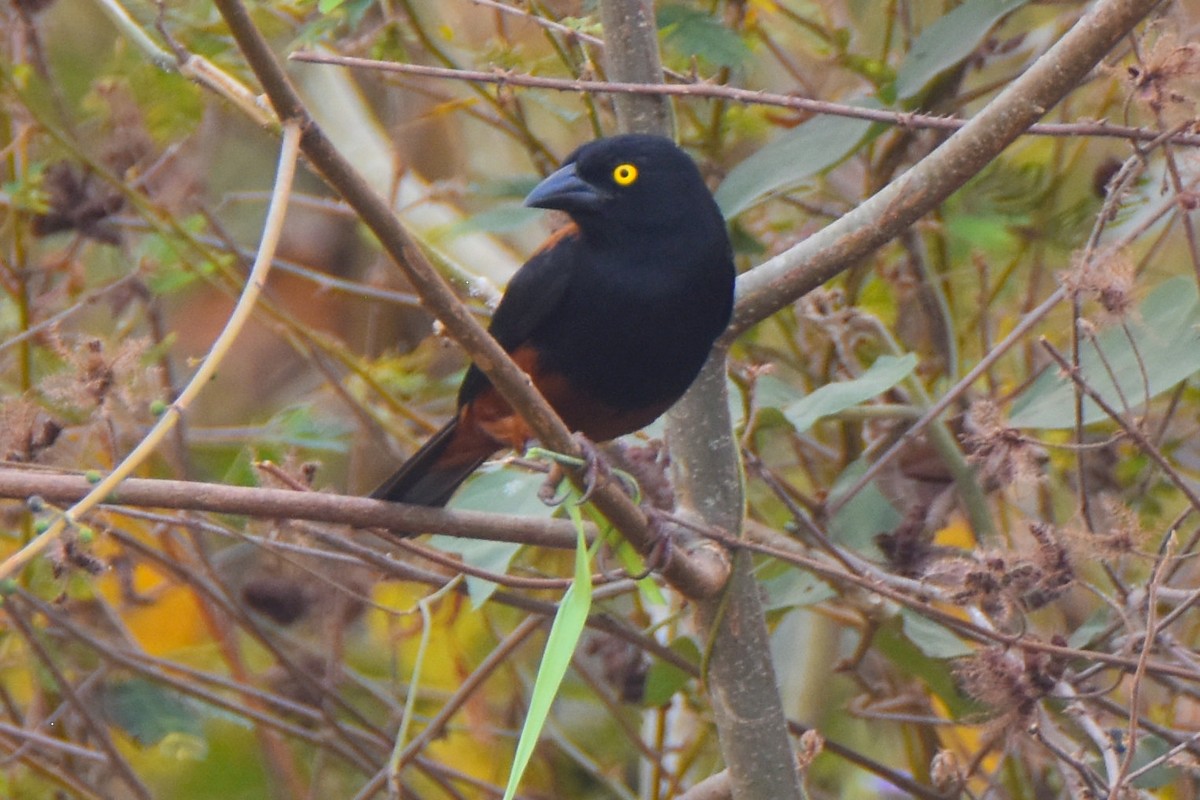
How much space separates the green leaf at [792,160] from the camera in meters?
2.70

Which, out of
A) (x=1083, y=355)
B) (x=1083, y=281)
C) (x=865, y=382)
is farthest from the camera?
(x=1083, y=355)

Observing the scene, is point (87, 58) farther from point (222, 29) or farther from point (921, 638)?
point (921, 638)

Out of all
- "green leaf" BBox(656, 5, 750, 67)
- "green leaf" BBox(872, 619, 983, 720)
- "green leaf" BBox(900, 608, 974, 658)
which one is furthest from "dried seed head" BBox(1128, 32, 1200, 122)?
"green leaf" BBox(872, 619, 983, 720)

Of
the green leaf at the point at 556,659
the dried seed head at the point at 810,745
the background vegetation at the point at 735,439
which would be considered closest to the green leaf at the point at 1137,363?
the background vegetation at the point at 735,439

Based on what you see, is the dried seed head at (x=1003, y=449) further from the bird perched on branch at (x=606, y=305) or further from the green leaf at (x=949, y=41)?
the green leaf at (x=949, y=41)

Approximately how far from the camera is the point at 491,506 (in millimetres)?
2883

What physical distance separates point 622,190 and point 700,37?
337 mm

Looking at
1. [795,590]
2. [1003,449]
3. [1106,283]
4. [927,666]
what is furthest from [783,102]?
[927,666]

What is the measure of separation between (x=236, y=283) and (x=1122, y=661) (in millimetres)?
2490

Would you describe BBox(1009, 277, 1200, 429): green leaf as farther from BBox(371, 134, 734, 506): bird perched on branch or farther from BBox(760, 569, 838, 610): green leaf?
BBox(371, 134, 734, 506): bird perched on branch

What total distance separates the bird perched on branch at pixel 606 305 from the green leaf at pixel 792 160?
0.07 meters

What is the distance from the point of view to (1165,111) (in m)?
2.08

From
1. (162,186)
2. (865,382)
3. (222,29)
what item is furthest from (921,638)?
(162,186)

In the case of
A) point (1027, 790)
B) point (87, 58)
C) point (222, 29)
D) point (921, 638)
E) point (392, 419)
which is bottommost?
point (1027, 790)
